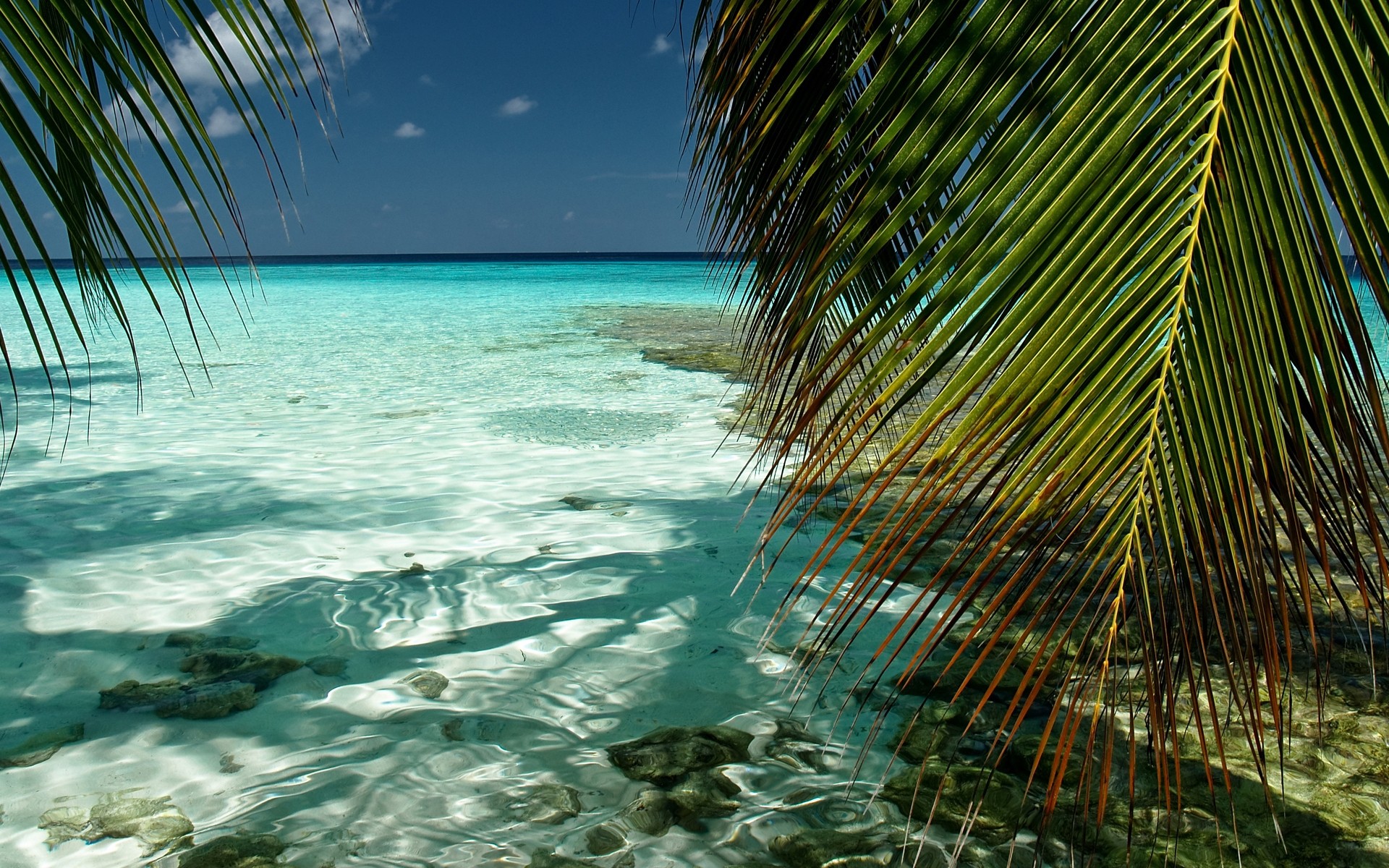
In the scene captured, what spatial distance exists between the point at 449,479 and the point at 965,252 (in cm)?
492

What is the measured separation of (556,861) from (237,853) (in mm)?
781

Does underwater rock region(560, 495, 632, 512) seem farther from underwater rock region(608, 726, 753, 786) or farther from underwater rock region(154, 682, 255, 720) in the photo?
underwater rock region(608, 726, 753, 786)

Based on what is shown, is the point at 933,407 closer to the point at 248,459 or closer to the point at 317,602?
the point at 317,602

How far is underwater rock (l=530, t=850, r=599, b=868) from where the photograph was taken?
2141mm

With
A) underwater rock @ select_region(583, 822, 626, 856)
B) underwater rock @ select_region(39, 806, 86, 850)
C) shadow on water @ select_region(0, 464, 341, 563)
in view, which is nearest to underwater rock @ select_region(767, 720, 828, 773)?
underwater rock @ select_region(583, 822, 626, 856)

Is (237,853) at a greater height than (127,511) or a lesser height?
lesser

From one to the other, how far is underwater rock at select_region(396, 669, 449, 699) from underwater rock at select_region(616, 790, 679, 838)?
896mm

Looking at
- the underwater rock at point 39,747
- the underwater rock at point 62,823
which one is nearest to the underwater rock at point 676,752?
the underwater rock at point 62,823

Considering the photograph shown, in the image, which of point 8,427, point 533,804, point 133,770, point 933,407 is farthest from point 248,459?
point 933,407

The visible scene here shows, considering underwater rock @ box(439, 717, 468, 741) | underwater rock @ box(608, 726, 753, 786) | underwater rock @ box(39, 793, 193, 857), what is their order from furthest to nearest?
underwater rock @ box(439, 717, 468, 741) < underwater rock @ box(608, 726, 753, 786) < underwater rock @ box(39, 793, 193, 857)

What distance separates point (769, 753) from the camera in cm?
259

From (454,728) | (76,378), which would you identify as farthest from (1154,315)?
(76,378)

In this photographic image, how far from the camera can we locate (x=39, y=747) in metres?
2.62

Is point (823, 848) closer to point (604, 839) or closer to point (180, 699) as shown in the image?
point (604, 839)
